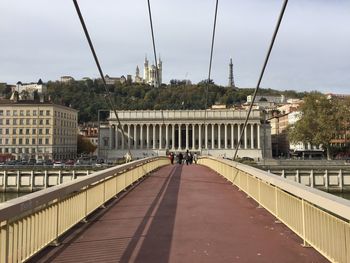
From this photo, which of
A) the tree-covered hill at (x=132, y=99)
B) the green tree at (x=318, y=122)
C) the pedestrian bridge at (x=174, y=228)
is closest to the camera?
the pedestrian bridge at (x=174, y=228)

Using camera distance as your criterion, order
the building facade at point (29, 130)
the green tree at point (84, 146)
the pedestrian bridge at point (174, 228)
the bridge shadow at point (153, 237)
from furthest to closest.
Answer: the green tree at point (84, 146), the building facade at point (29, 130), the bridge shadow at point (153, 237), the pedestrian bridge at point (174, 228)

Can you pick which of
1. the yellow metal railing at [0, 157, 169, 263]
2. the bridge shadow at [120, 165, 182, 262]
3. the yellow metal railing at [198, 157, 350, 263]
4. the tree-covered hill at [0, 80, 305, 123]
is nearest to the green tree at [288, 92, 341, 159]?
the tree-covered hill at [0, 80, 305, 123]

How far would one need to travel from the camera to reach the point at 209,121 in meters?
145

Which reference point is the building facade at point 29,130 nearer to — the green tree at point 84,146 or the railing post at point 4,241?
the green tree at point 84,146

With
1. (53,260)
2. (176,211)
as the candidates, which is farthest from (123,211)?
(53,260)

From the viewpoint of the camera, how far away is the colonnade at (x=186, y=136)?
145 m

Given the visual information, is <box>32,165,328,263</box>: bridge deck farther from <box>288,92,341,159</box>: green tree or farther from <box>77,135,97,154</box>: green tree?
<box>77,135,97,154</box>: green tree

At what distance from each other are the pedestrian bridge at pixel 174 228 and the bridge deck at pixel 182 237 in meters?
0.01

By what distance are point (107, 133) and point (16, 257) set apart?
5684 inches

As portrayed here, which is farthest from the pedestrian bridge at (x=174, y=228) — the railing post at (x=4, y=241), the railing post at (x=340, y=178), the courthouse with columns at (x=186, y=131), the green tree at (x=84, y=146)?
the green tree at (x=84, y=146)

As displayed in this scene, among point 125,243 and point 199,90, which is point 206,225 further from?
point 199,90

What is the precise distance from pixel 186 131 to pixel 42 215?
140 m

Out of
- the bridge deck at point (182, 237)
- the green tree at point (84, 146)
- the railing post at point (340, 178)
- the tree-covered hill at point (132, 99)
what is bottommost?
the railing post at point (340, 178)

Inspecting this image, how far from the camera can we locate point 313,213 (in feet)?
22.6
